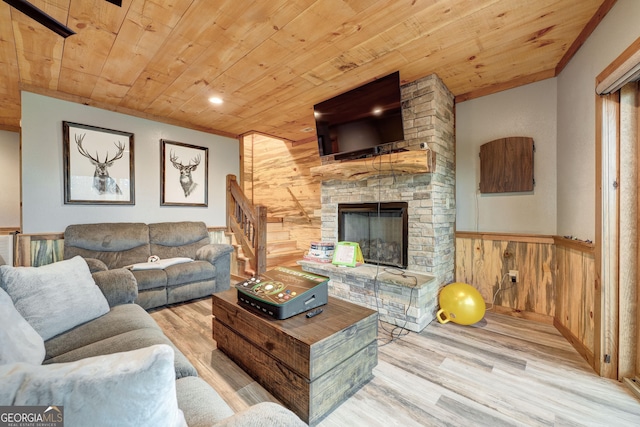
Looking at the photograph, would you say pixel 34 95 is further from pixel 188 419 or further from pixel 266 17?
pixel 188 419

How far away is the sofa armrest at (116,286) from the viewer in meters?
1.92

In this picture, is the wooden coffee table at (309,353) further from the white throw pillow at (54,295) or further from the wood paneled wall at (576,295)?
the wood paneled wall at (576,295)

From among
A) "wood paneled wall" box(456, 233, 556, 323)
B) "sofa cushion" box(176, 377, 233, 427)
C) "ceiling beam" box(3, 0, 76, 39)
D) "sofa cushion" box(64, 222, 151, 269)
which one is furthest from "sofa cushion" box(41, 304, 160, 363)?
"wood paneled wall" box(456, 233, 556, 323)

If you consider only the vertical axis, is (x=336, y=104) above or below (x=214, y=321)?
above

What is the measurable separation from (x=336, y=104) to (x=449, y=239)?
6.54ft

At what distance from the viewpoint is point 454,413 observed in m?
1.48

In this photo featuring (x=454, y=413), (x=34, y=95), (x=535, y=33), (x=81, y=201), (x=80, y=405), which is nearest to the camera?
(x=80, y=405)

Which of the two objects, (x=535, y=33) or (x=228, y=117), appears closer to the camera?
(x=535, y=33)

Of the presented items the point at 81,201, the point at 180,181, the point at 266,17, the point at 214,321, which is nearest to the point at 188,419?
the point at 214,321

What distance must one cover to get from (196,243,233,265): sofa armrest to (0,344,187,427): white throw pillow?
3041 millimetres

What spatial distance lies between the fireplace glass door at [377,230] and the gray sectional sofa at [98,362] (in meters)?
2.31

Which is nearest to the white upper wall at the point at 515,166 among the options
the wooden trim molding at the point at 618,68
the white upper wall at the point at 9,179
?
the wooden trim molding at the point at 618,68

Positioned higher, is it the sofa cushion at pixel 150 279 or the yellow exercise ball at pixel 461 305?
the sofa cushion at pixel 150 279

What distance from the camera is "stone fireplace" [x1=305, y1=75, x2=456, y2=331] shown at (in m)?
2.58
